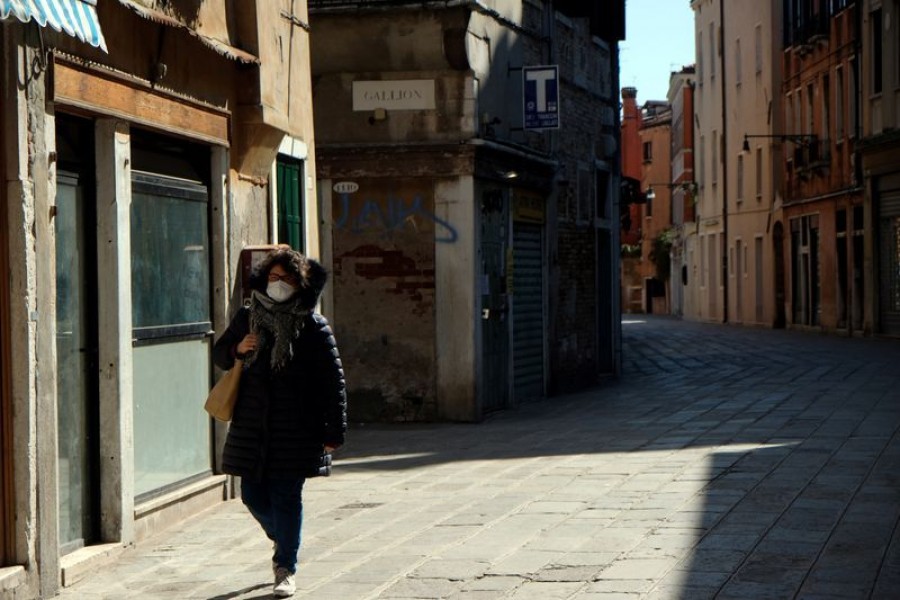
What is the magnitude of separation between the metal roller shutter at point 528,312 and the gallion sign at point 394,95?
2691mm

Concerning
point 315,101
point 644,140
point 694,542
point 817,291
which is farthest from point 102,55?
point 644,140

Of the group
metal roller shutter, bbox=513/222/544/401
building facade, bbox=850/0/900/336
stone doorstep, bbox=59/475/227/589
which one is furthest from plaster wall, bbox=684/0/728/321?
stone doorstep, bbox=59/475/227/589

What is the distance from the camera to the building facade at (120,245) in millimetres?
8000

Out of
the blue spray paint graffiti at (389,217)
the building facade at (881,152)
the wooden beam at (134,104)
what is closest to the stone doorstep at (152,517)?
the wooden beam at (134,104)

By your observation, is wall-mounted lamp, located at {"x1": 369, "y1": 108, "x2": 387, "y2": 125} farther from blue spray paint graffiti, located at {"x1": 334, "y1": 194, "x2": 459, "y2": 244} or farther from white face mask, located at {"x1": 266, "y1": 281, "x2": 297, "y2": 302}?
white face mask, located at {"x1": 266, "y1": 281, "x2": 297, "y2": 302}

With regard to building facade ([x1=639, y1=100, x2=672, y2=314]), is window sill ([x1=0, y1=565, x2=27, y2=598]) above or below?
below

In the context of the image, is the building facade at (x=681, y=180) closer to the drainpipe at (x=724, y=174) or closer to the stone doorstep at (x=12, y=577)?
the drainpipe at (x=724, y=174)

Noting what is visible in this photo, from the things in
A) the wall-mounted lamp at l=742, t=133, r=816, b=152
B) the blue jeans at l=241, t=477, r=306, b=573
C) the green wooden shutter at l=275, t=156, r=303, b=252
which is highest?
the wall-mounted lamp at l=742, t=133, r=816, b=152

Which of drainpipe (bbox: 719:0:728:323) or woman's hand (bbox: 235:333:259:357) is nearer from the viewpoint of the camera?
woman's hand (bbox: 235:333:259:357)

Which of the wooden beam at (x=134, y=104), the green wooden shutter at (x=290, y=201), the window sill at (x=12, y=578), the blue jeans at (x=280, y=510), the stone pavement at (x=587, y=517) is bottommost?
the stone pavement at (x=587, y=517)

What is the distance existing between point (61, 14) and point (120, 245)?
2.18 m

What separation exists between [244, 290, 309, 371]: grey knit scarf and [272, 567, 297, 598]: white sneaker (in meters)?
0.95

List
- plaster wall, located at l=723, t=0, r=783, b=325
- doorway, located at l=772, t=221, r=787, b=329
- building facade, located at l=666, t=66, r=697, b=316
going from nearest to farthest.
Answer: doorway, located at l=772, t=221, r=787, b=329 < plaster wall, located at l=723, t=0, r=783, b=325 < building facade, located at l=666, t=66, r=697, b=316

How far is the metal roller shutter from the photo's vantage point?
20.7m
